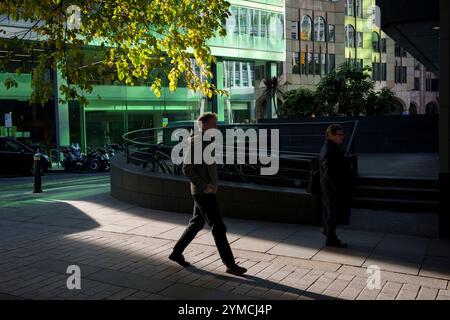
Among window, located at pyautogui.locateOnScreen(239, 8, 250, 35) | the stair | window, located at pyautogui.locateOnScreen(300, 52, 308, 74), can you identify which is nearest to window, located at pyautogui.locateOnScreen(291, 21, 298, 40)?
window, located at pyautogui.locateOnScreen(300, 52, 308, 74)

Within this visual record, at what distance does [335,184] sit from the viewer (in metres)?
6.77

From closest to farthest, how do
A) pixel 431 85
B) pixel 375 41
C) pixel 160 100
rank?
1. pixel 160 100
2. pixel 375 41
3. pixel 431 85

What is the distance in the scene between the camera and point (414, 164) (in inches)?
496

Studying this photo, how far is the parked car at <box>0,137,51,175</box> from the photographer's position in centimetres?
1980

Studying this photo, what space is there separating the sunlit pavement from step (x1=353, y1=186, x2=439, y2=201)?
149cm

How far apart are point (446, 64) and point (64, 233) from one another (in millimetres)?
6650

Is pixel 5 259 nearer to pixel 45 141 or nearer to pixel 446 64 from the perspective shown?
pixel 446 64

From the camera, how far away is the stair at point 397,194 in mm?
8508

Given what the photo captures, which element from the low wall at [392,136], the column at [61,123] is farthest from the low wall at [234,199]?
the column at [61,123]

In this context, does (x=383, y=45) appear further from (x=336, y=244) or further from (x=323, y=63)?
(x=336, y=244)

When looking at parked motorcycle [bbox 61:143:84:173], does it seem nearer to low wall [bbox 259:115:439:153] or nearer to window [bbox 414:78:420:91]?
low wall [bbox 259:115:439:153]

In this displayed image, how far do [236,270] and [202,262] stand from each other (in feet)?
2.29

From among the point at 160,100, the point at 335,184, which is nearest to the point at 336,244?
the point at 335,184

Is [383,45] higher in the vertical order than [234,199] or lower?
higher
